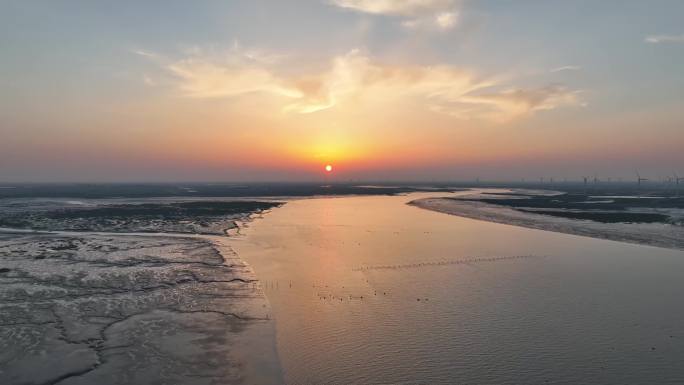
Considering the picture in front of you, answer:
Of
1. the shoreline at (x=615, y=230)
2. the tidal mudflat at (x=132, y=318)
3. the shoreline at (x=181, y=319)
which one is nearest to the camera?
the tidal mudflat at (x=132, y=318)

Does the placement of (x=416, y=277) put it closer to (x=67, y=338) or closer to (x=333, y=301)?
(x=333, y=301)

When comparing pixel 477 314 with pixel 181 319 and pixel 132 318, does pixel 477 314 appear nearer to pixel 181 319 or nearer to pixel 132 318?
pixel 181 319

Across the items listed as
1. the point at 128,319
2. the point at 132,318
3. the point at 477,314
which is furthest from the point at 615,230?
the point at 128,319

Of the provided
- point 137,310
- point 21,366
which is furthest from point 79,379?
point 137,310

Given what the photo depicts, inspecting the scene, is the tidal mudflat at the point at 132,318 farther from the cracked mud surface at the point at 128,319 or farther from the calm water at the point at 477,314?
the calm water at the point at 477,314

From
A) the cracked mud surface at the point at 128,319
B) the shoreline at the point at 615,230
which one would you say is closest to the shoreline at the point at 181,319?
the cracked mud surface at the point at 128,319

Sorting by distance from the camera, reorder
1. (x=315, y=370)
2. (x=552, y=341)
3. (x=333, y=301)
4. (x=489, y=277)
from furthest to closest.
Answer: (x=489, y=277)
(x=333, y=301)
(x=552, y=341)
(x=315, y=370)

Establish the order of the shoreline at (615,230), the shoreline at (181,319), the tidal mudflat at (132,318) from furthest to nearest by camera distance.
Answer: the shoreline at (615,230)
the shoreline at (181,319)
the tidal mudflat at (132,318)
